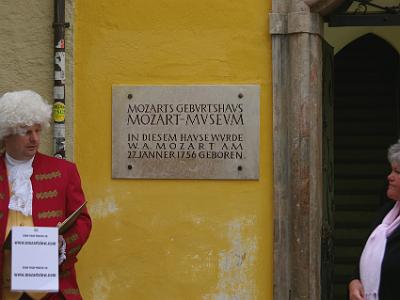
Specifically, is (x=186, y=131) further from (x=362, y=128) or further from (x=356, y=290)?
(x=362, y=128)

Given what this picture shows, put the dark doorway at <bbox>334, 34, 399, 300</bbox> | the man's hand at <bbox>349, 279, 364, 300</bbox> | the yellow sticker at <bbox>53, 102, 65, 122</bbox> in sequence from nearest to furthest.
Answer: the man's hand at <bbox>349, 279, 364, 300</bbox>
the yellow sticker at <bbox>53, 102, 65, 122</bbox>
the dark doorway at <bbox>334, 34, 399, 300</bbox>

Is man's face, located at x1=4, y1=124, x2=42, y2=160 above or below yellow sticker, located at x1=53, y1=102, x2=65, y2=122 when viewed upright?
below

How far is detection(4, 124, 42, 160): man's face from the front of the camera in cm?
634

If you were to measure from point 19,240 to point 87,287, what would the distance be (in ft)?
7.43

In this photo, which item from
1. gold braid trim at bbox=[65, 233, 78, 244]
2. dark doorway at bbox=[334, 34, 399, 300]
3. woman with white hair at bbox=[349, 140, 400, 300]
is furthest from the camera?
dark doorway at bbox=[334, 34, 399, 300]

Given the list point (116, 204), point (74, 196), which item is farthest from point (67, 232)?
point (116, 204)

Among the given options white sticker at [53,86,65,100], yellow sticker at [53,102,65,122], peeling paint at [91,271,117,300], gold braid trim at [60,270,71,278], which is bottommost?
peeling paint at [91,271,117,300]

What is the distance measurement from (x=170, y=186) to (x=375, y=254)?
8.23 ft

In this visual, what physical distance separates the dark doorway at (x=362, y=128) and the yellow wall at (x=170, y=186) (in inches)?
119

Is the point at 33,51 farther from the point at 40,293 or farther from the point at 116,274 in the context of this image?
the point at 40,293

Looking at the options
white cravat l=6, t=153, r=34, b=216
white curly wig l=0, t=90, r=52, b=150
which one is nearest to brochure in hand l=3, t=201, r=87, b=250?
white cravat l=6, t=153, r=34, b=216

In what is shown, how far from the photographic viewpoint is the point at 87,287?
8.30m

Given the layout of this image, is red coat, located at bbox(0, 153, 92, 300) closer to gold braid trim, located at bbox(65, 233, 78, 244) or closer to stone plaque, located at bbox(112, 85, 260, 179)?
gold braid trim, located at bbox(65, 233, 78, 244)

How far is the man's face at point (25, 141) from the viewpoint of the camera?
20.8 ft
